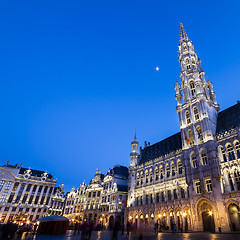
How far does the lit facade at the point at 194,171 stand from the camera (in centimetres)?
3238

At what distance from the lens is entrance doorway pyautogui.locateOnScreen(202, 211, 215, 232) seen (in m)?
32.4

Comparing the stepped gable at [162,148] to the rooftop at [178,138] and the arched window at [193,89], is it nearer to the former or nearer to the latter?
the rooftop at [178,138]

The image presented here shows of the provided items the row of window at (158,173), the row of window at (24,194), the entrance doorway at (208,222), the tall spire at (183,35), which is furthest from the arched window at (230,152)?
the row of window at (24,194)

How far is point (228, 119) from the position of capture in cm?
4041

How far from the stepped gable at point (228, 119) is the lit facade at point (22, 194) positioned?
75.9m

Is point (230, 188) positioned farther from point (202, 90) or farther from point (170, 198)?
point (202, 90)

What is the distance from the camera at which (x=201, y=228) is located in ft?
109

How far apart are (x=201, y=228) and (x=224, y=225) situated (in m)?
4.73

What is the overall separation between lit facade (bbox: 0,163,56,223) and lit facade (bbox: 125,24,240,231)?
46.9m

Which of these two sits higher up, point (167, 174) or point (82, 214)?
point (167, 174)

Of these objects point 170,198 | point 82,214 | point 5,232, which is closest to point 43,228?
point 5,232

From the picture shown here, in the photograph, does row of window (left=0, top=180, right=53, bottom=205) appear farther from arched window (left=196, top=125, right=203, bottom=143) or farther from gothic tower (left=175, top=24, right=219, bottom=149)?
arched window (left=196, top=125, right=203, bottom=143)

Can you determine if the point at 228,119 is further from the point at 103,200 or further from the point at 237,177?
the point at 103,200

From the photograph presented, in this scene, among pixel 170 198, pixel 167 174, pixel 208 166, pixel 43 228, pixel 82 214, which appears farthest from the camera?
pixel 82 214
